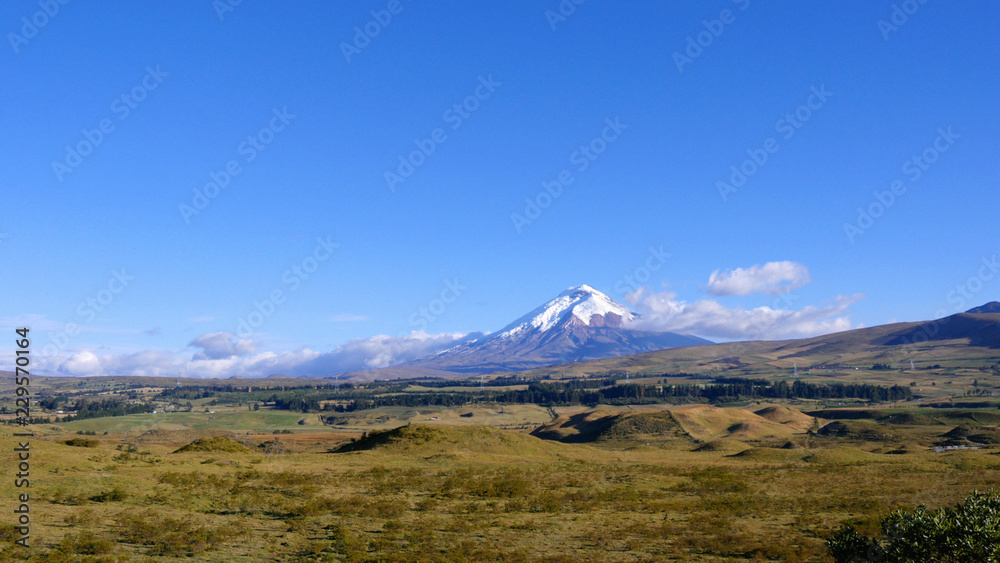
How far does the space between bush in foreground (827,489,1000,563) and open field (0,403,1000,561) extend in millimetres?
9735

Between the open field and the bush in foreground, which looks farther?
the open field

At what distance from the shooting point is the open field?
3241 centimetres

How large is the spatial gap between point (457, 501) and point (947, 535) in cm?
3104

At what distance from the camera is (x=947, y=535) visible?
2148cm

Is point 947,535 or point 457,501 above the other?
point 947,535

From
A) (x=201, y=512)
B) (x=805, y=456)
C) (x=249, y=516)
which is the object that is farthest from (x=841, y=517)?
(x=805, y=456)

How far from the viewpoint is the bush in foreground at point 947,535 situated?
21.1 meters

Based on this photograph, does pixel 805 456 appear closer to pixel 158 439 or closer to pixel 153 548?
pixel 153 548

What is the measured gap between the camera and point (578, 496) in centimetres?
4806

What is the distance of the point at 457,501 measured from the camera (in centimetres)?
4688

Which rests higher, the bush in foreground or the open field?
the bush in foreground

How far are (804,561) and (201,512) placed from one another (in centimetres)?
3235

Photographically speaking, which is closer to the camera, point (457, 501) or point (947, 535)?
point (947, 535)

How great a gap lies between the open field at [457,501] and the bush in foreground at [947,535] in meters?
9.74
